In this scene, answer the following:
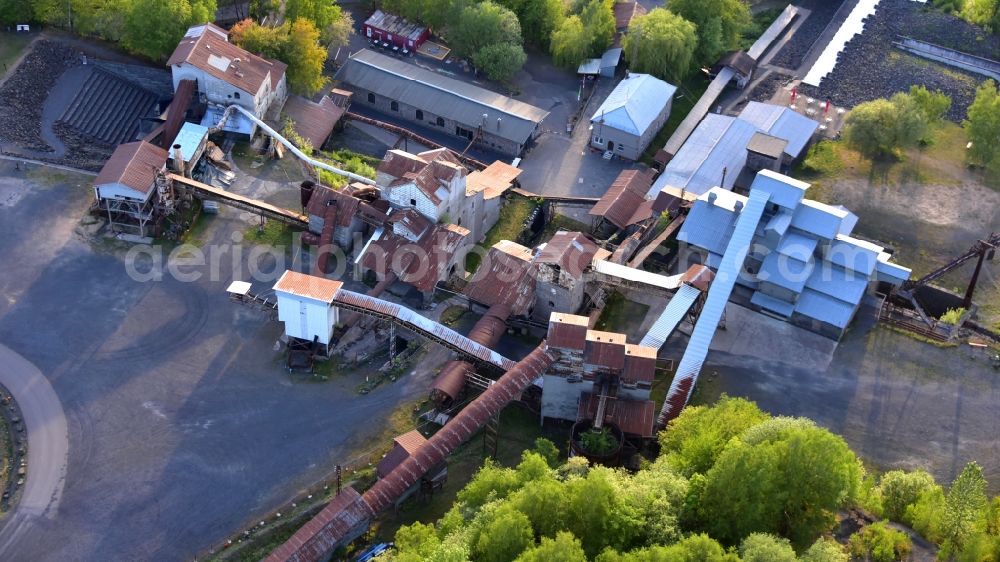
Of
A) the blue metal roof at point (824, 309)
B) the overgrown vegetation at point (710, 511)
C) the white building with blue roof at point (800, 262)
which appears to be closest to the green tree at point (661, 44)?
the white building with blue roof at point (800, 262)

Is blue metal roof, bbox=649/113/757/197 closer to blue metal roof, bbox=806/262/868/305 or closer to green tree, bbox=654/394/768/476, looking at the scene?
blue metal roof, bbox=806/262/868/305

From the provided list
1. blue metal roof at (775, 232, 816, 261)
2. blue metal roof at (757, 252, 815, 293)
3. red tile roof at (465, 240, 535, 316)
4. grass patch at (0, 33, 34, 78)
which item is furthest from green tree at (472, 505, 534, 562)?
grass patch at (0, 33, 34, 78)

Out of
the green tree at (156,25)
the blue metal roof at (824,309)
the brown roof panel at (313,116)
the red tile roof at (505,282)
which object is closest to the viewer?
the red tile roof at (505,282)

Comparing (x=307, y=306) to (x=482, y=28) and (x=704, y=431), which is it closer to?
(x=704, y=431)

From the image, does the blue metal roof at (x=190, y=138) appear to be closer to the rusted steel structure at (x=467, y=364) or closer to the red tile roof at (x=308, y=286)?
the red tile roof at (x=308, y=286)

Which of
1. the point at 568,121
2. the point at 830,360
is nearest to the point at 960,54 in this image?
the point at 568,121

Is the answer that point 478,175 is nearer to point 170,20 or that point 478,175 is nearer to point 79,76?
point 170,20
